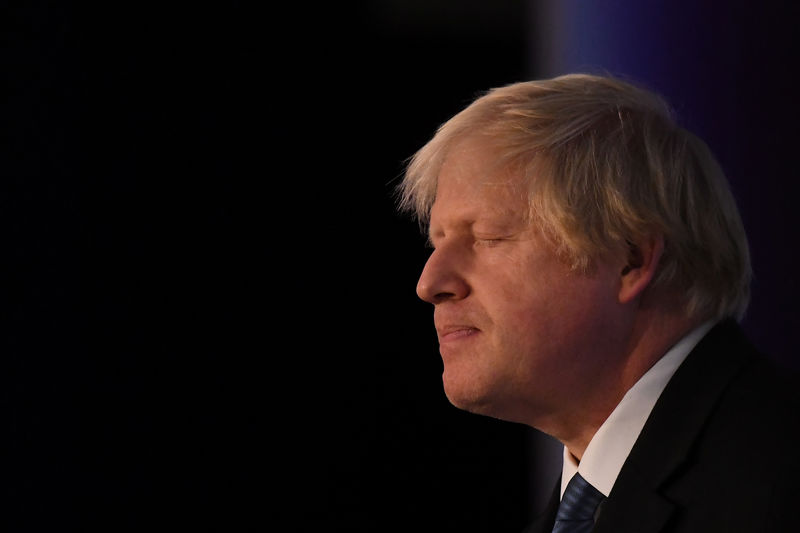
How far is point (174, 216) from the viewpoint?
2.26 m

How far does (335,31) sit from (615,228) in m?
1.20

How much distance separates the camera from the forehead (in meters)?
1.37

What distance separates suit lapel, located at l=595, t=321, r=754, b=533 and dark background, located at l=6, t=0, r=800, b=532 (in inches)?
40.9

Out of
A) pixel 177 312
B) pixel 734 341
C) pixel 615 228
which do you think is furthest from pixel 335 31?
pixel 734 341

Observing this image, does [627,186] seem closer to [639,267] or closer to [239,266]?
[639,267]

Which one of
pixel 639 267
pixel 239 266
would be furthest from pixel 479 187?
pixel 239 266

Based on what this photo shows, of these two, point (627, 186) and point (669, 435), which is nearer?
point (669, 435)

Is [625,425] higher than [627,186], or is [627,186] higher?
[627,186]

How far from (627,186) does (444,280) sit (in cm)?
30

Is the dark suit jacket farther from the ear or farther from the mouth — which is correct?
the mouth

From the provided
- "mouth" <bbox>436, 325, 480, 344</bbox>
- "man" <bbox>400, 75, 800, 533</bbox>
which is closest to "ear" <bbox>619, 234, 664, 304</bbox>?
"man" <bbox>400, 75, 800, 533</bbox>

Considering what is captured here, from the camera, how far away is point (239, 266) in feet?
7.48

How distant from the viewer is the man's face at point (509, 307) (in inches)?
52.4

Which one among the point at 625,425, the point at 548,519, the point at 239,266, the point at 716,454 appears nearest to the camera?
the point at 716,454
